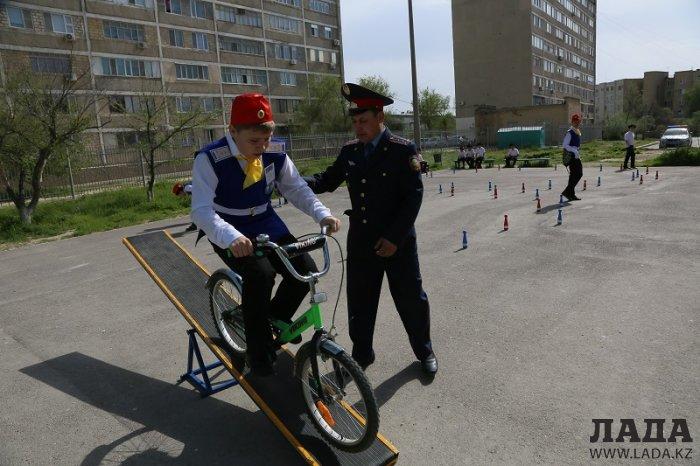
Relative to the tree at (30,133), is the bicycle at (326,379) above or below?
below

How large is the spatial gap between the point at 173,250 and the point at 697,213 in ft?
32.7

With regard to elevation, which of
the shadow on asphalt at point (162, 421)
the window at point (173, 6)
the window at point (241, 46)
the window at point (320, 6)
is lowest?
the shadow on asphalt at point (162, 421)

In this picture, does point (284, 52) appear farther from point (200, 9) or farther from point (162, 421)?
point (162, 421)

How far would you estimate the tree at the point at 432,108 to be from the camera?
2894 inches

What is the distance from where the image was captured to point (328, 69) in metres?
58.9

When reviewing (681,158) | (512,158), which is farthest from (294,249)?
(512,158)

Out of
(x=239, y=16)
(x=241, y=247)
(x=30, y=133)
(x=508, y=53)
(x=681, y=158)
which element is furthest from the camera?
(x=508, y=53)

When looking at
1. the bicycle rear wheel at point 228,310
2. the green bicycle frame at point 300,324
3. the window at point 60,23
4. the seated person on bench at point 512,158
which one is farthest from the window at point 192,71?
the green bicycle frame at point 300,324

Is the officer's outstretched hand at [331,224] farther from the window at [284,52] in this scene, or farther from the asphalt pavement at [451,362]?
the window at [284,52]

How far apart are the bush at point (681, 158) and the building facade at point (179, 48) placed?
2450 cm

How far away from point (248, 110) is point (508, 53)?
7547cm

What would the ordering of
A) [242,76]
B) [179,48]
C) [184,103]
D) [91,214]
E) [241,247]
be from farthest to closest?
[242,76]
[184,103]
[179,48]
[91,214]
[241,247]

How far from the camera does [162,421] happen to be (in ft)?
11.8

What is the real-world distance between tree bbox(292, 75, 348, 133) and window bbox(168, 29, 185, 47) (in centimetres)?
1395
